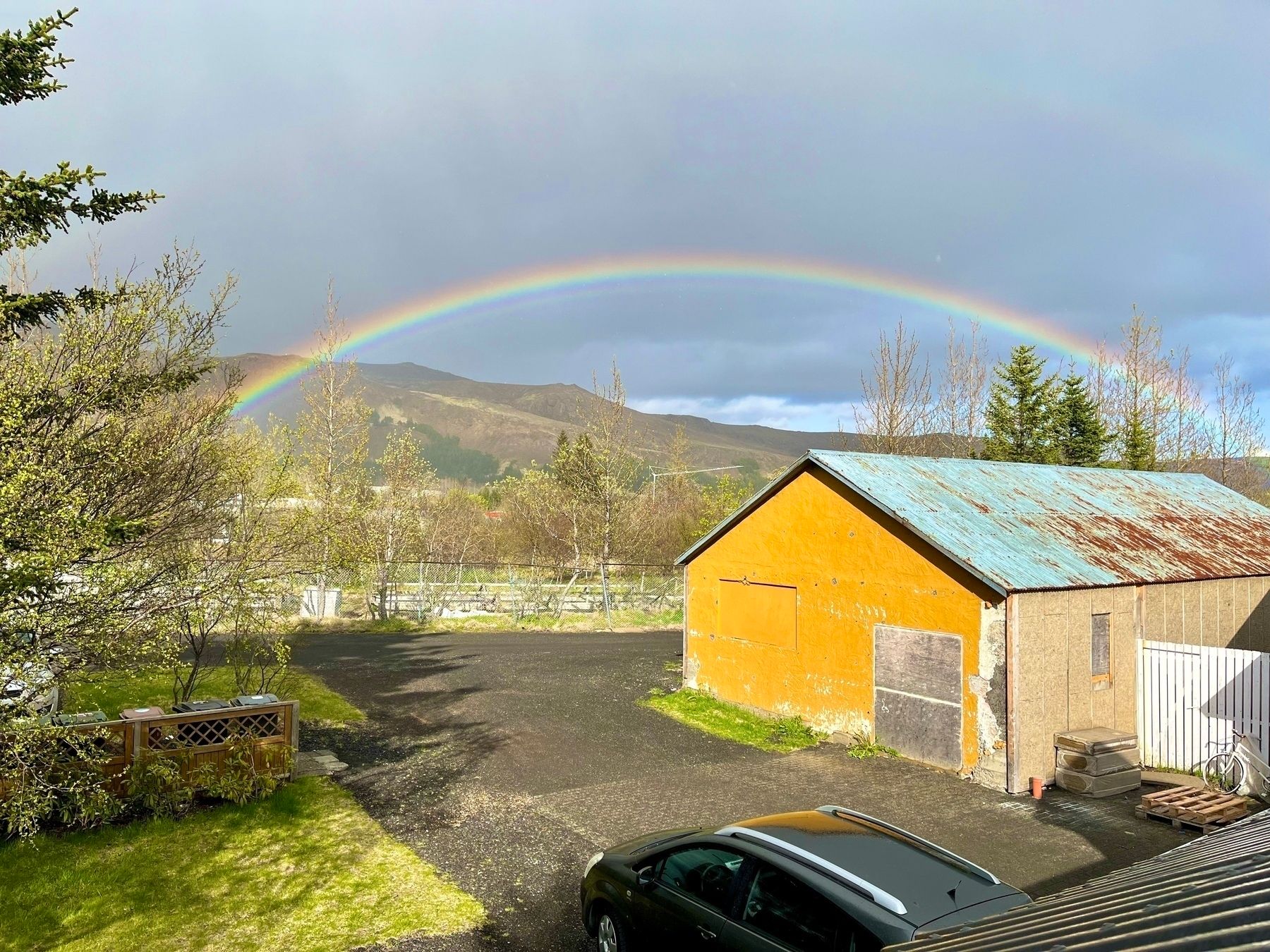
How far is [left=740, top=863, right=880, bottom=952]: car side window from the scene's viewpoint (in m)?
5.11

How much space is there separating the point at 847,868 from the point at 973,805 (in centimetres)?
748

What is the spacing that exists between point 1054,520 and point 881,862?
1293 cm

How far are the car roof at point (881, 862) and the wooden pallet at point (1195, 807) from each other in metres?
6.94

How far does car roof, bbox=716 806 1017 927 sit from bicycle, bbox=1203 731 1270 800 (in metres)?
8.84

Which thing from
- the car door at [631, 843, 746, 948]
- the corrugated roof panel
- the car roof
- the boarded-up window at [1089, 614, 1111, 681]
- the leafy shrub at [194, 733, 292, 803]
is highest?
the corrugated roof panel

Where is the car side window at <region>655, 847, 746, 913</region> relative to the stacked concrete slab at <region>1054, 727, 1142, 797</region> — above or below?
above

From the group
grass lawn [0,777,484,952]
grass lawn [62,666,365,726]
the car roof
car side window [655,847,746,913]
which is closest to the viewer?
the car roof

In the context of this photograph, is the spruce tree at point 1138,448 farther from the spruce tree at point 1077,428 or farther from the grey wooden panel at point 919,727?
the grey wooden panel at point 919,727

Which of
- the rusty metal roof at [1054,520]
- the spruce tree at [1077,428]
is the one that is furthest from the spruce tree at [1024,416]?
the rusty metal roof at [1054,520]

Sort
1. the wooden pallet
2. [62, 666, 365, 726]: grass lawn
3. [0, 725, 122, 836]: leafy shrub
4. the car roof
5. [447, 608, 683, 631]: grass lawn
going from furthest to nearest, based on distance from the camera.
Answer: [447, 608, 683, 631]: grass lawn
[62, 666, 365, 726]: grass lawn
the wooden pallet
[0, 725, 122, 836]: leafy shrub
the car roof

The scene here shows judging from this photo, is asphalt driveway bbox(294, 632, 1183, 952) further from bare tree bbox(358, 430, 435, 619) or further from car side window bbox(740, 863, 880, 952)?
bare tree bbox(358, 430, 435, 619)

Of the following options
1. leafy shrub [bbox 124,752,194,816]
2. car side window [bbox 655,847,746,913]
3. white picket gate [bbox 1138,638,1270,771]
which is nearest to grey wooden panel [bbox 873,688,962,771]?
white picket gate [bbox 1138,638,1270,771]

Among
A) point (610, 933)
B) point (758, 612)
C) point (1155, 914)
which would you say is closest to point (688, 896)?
point (610, 933)

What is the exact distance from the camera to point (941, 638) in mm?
13664
